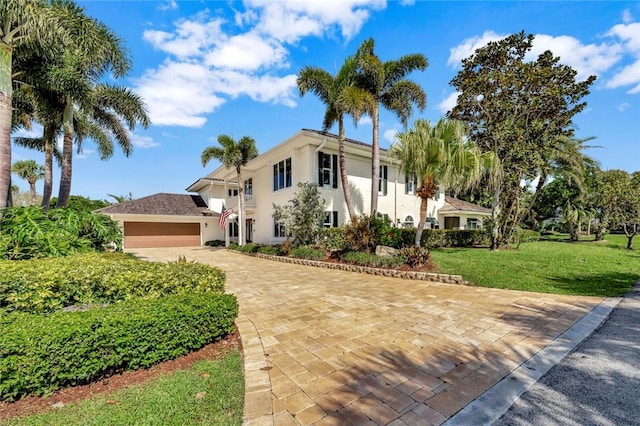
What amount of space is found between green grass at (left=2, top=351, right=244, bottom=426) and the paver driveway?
0.21 meters

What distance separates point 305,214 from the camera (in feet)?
45.2

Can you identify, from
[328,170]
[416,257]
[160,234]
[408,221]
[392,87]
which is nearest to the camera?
[416,257]

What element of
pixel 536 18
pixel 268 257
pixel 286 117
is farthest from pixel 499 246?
pixel 286 117

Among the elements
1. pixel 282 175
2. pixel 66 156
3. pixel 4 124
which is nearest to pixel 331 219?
pixel 282 175

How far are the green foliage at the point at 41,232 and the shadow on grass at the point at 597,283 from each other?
12453 mm

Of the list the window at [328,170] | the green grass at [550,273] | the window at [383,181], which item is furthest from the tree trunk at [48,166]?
the window at [383,181]

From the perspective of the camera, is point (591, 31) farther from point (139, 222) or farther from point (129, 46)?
point (139, 222)

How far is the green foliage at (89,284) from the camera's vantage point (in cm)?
368

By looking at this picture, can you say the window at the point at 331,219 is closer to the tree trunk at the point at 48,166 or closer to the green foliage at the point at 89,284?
the green foliage at the point at 89,284

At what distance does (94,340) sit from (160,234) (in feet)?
80.3

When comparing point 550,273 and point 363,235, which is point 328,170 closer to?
point 363,235

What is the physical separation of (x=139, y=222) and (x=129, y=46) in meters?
16.0

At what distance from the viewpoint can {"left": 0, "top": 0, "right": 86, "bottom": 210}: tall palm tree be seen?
723 cm

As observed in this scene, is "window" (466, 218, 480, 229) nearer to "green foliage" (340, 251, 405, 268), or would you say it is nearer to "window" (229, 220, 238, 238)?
"green foliage" (340, 251, 405, 268)
